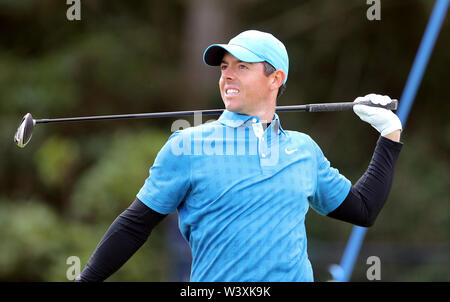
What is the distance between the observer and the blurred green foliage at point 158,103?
307 inches

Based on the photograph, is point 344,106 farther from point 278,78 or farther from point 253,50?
point 253,50

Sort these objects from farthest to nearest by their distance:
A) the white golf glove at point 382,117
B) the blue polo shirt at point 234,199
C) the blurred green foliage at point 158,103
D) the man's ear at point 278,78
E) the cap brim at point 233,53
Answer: the blurred green foliage at point 158,103 → the white golf glove at point 382,117 → the man's ear at point 278,78 → the cap brim at point 233,53 → the blue polo shirt at point 234,199

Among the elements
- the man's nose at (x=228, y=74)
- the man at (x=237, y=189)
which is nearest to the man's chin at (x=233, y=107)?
the man at (x=237, y=189)

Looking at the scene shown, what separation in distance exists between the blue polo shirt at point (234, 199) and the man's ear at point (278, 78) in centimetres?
24

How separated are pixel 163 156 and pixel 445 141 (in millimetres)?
7458

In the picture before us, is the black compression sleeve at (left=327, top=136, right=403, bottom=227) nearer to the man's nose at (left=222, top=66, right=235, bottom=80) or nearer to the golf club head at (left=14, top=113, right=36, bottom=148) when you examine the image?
the man's nose at (left=222, top=66, right=235, bottom=80)

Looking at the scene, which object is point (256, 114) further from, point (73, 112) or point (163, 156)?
point (73, 112)

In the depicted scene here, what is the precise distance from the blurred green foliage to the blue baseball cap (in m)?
4.96

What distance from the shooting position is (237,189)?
8.11ft

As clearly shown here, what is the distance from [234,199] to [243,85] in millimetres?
455

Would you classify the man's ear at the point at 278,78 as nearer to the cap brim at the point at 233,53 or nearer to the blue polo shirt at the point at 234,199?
the cap brim at the point at 233,53

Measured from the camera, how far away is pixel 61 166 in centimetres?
825

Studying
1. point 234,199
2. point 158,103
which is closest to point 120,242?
point 234,199
